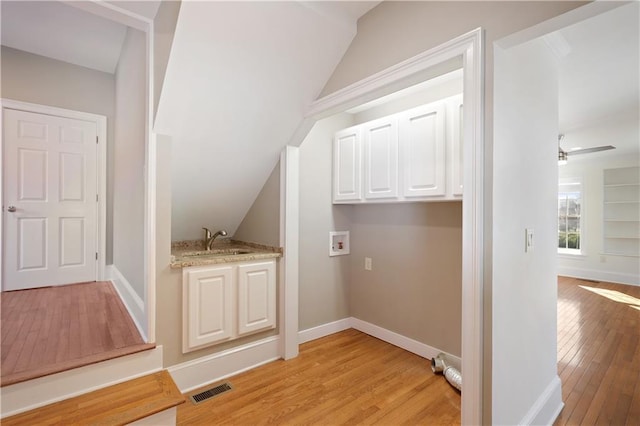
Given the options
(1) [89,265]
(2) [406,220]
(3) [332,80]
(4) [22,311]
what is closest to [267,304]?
(2) [406,220]

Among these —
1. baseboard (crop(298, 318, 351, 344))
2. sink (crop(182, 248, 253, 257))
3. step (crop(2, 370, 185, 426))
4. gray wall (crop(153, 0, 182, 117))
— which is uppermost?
gray wall (crop(153, 0, 182, 117))

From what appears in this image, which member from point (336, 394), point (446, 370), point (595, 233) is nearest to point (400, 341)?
point (446, 370)

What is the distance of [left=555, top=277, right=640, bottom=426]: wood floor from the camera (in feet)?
6.59

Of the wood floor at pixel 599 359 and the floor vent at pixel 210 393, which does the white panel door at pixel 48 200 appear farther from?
the wood floor at pixel 599 359

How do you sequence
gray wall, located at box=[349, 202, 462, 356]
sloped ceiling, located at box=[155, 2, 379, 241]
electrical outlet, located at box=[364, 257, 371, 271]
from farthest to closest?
1. electrical outlet, located at box=[364, 257, 371, 271]
2. gray wall, located at box=[349, 202, 462, 356]
3. sloped ceiling, located at box=[155, 2, 379, 241]

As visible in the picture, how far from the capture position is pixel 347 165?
3.06 meters

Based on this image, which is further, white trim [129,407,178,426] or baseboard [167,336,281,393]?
baseboard [167,336,281,393]

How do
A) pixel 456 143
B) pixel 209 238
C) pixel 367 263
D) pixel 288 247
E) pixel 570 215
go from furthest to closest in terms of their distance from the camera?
1. pixel 570 215
2. pixel 367 263
3. pixel 209 238
4. pixel 288 247
5. pixel 456 143

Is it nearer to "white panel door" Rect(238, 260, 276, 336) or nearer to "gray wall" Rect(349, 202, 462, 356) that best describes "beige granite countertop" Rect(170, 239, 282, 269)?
"white panel door" Rect(238, 260, 276, 336)

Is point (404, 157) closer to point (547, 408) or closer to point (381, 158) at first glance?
point (381, 158)

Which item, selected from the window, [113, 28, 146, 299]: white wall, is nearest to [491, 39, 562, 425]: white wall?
[113, 28, 146, 299]: white wall

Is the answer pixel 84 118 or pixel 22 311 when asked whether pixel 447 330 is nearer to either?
pixel 22 311

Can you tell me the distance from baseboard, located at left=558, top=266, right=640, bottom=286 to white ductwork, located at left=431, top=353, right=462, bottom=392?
613cm

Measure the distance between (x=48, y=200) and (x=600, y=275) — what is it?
958 centimetres
